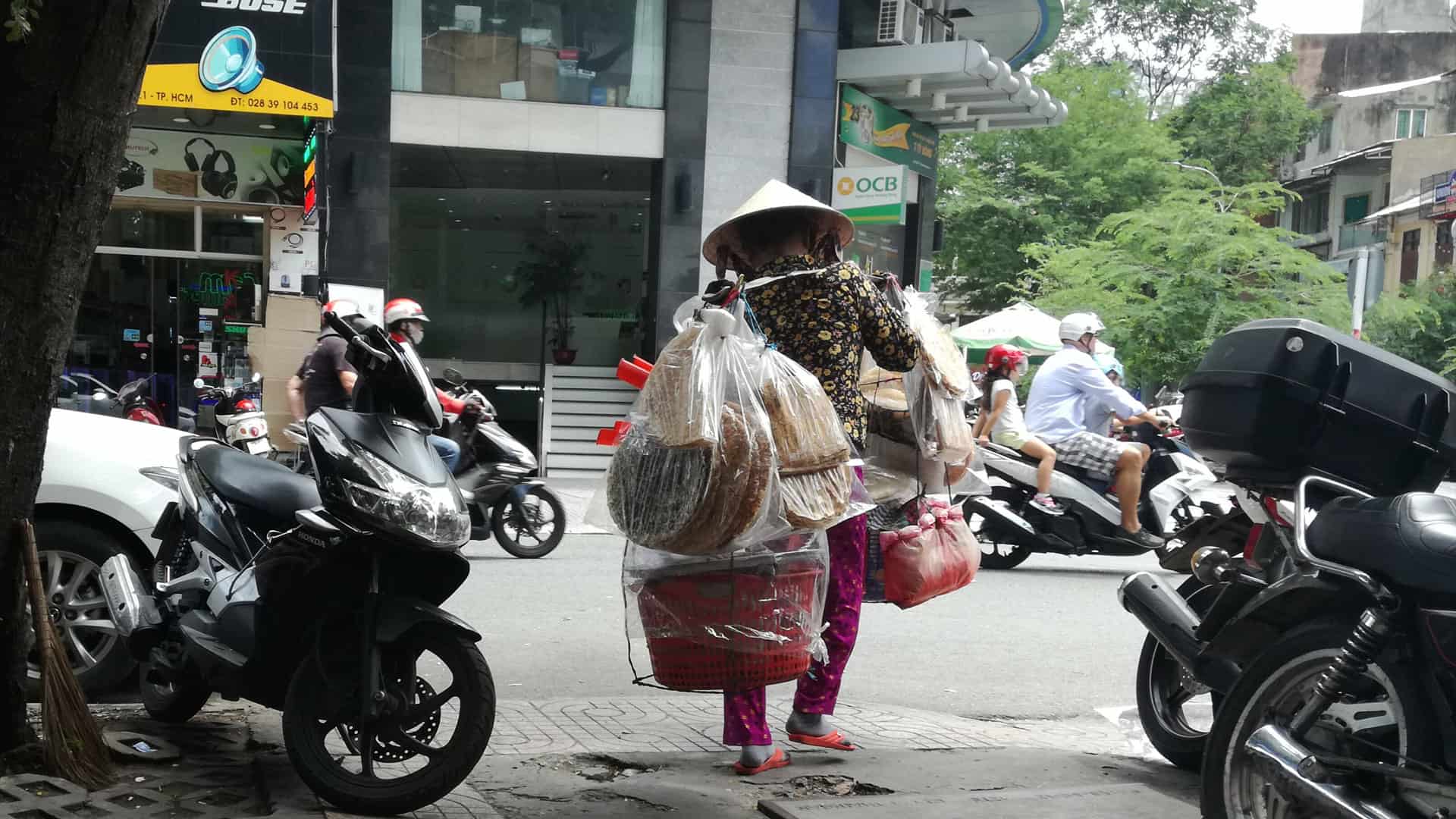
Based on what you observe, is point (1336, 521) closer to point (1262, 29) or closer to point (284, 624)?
point (284, 624)

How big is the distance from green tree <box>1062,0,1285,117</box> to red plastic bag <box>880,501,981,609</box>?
41.7 m

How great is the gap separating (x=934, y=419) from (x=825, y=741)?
120 centimetres

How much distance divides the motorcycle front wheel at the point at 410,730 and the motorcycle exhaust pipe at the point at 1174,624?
1.97m

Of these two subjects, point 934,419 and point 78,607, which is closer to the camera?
point 934,419

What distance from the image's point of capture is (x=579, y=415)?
63.6 ft

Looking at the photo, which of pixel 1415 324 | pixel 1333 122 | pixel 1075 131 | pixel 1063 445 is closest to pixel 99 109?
pixel 1063 445

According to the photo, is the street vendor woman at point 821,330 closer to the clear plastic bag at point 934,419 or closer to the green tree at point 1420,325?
the clear plastic bag at point 934,419

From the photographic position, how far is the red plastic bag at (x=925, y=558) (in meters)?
4.88

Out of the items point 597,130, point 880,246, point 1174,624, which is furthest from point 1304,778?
point 880,246

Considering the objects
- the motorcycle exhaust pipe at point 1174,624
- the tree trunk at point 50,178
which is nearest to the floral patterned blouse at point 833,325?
the motorcycle exhaust pipe at point 1174,624

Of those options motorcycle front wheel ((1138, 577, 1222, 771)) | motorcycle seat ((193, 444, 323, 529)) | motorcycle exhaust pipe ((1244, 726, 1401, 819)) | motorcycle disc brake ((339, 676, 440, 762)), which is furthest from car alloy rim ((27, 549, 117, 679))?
motorcycle exhaust pipe ((1244, 726, 1401, 819))

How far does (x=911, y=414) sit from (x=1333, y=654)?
6.89 feet

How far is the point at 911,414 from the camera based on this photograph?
501cm

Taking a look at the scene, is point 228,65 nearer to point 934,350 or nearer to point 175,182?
point 175,182
